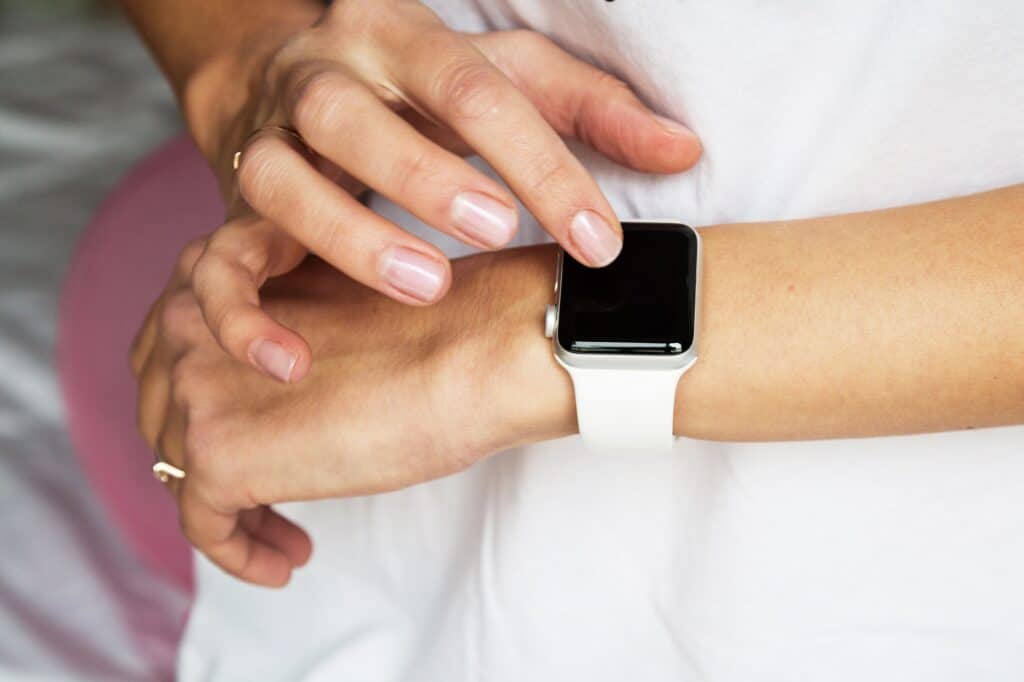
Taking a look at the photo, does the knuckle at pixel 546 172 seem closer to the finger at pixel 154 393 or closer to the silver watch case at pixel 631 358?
the silver watch case at pixel 631 358

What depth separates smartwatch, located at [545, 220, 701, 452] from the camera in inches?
28.2

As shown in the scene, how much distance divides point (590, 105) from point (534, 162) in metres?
0.13

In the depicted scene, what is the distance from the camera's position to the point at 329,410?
32.7 inches

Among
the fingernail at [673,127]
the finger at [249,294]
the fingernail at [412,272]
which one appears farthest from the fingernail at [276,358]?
the fingernail at [673,127]

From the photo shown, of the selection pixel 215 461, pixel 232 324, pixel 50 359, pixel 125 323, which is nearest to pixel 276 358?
pixel 232 324

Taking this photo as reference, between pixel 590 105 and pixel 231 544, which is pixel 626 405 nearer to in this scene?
pixel 590 105

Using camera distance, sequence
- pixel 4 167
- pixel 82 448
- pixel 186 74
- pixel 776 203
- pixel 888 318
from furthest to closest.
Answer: pixel 4 167 < pixel 82 448 < pixel 186 74 < pixel 776 203 < pixel 888 318

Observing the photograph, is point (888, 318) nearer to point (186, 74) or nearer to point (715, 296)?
point (715, 296)

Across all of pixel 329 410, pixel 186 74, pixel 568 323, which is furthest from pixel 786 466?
pixel 186 74

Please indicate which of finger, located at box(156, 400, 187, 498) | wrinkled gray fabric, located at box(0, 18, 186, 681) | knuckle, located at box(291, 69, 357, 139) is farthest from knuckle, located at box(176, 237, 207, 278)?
wrinkled gray fabric, located at box(0, 18, 186, 681)

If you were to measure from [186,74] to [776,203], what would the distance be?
0.64 meters

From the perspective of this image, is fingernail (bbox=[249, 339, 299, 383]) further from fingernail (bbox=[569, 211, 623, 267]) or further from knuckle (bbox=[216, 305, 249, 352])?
fingernail (bbox=[569, 211, 623, 267])

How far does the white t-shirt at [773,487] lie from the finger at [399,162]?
0.54 feet

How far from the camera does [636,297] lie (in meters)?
0.74
